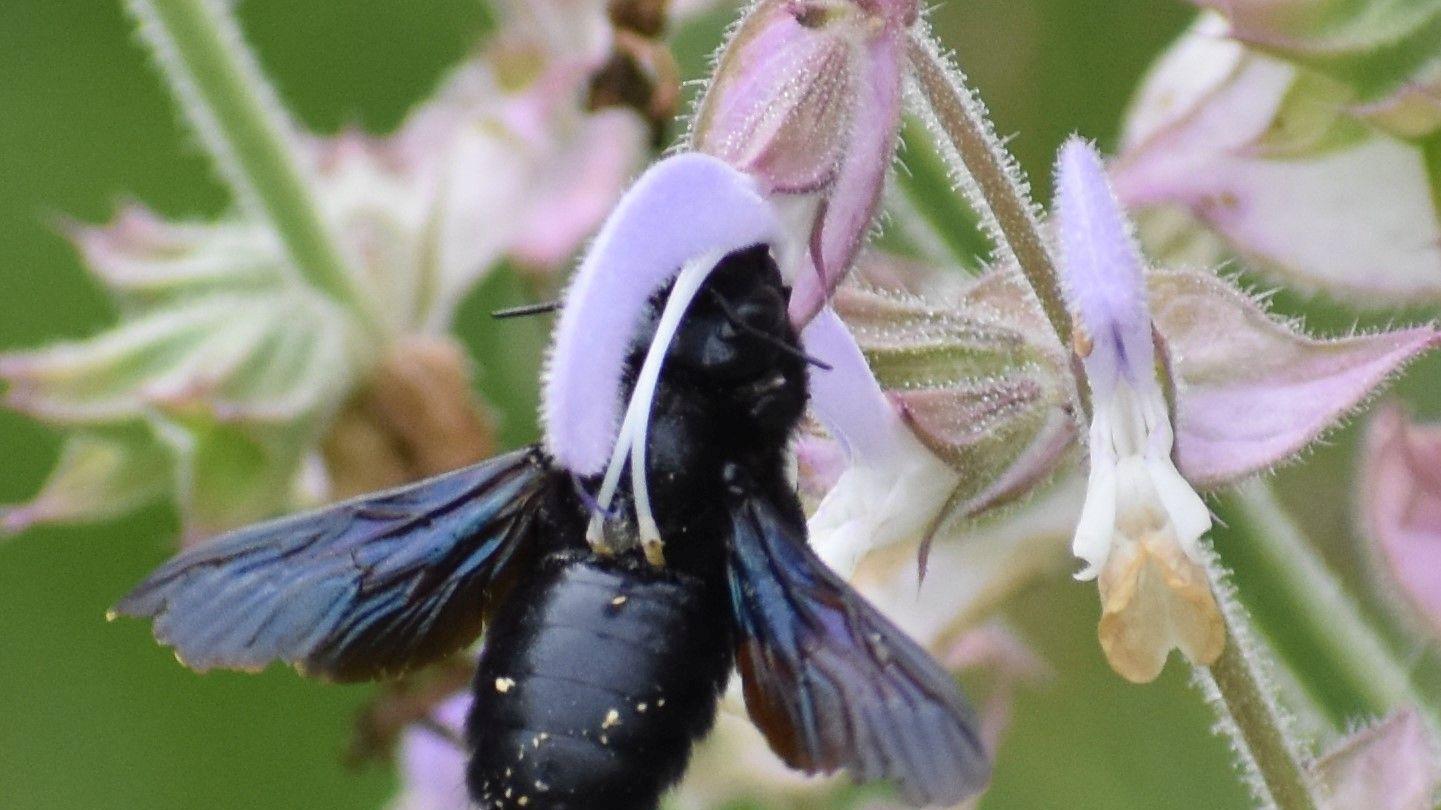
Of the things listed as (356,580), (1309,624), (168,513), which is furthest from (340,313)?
(168,513)

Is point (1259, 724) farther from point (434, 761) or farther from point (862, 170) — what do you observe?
point (434, 761)

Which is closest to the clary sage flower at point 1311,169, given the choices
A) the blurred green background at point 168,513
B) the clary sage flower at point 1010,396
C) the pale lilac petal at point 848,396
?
the clary sage flower at point 1010,396

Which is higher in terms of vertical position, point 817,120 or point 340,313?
point 817,120

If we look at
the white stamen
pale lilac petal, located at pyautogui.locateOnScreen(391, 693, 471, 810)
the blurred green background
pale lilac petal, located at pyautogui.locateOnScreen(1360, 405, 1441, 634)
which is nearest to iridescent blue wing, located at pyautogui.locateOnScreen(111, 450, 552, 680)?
the white stamen

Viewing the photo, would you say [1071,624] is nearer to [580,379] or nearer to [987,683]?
[987,683]

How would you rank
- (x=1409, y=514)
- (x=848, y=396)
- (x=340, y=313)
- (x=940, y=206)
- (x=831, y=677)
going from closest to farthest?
(x=831, y=677), (x=848, y=396), (x=1409, y=514), (x=940, y=206), (x=340, y=313)

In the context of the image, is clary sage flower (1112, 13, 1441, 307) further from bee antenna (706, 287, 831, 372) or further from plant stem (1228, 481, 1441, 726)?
bee antenna (706, 287, 831, 372)
